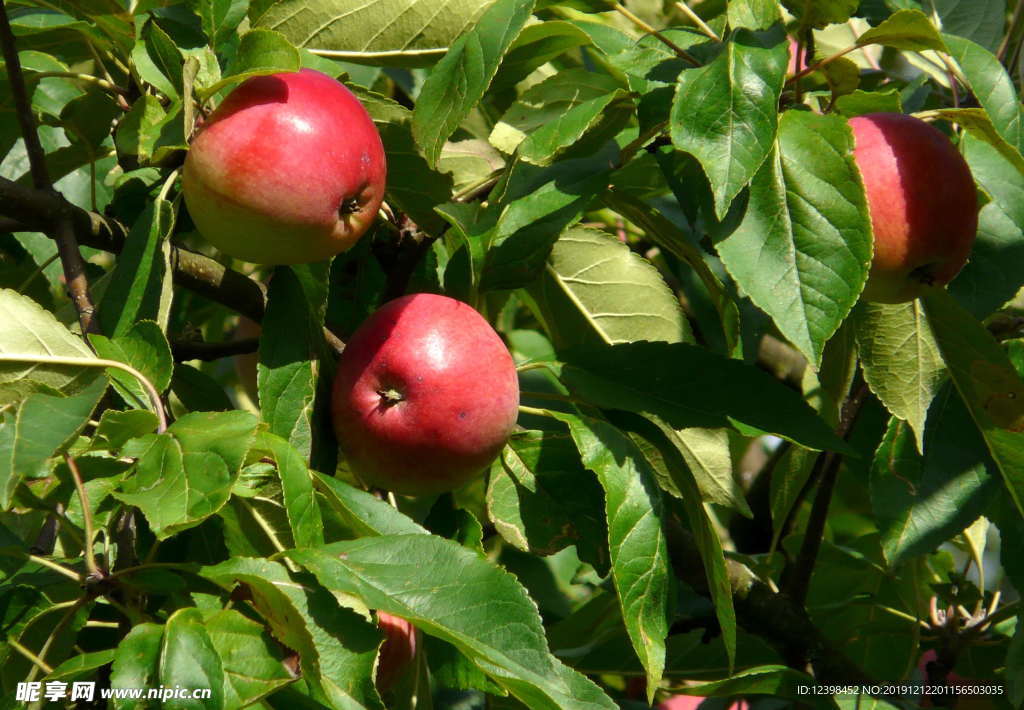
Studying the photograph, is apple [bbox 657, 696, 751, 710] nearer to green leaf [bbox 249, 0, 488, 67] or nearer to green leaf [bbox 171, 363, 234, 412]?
green leaf [bbox 171, 363, 234, 412]

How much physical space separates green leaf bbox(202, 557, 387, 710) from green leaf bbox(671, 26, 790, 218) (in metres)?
0.57

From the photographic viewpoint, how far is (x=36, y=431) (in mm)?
1085

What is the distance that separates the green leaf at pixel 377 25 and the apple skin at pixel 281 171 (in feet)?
0.86

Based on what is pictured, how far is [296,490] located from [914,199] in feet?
2.67

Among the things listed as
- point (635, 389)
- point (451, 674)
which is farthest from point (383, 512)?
point (635, 389)

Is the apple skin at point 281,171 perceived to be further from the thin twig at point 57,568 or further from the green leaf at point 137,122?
the thin twig at point 57,568

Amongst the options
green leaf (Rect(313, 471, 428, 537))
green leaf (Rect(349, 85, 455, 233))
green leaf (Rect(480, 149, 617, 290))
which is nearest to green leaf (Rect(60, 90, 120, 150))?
green leaf (Rect(349, 85, 455, 233))

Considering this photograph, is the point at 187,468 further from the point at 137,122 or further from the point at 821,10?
the point at 821,10

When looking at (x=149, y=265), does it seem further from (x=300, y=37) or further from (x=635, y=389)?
(x=635, y=389)

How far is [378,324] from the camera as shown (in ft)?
4.56

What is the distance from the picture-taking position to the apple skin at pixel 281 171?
1279 millimetres

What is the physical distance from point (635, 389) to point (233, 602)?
546mm

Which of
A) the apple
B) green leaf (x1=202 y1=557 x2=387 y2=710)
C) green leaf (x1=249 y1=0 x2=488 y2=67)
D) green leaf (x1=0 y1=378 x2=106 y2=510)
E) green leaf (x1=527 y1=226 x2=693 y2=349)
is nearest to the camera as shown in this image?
green leaf (x1=0 y1=378 x2=106 y2=510)

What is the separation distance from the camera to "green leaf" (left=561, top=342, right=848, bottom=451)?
1396mm
